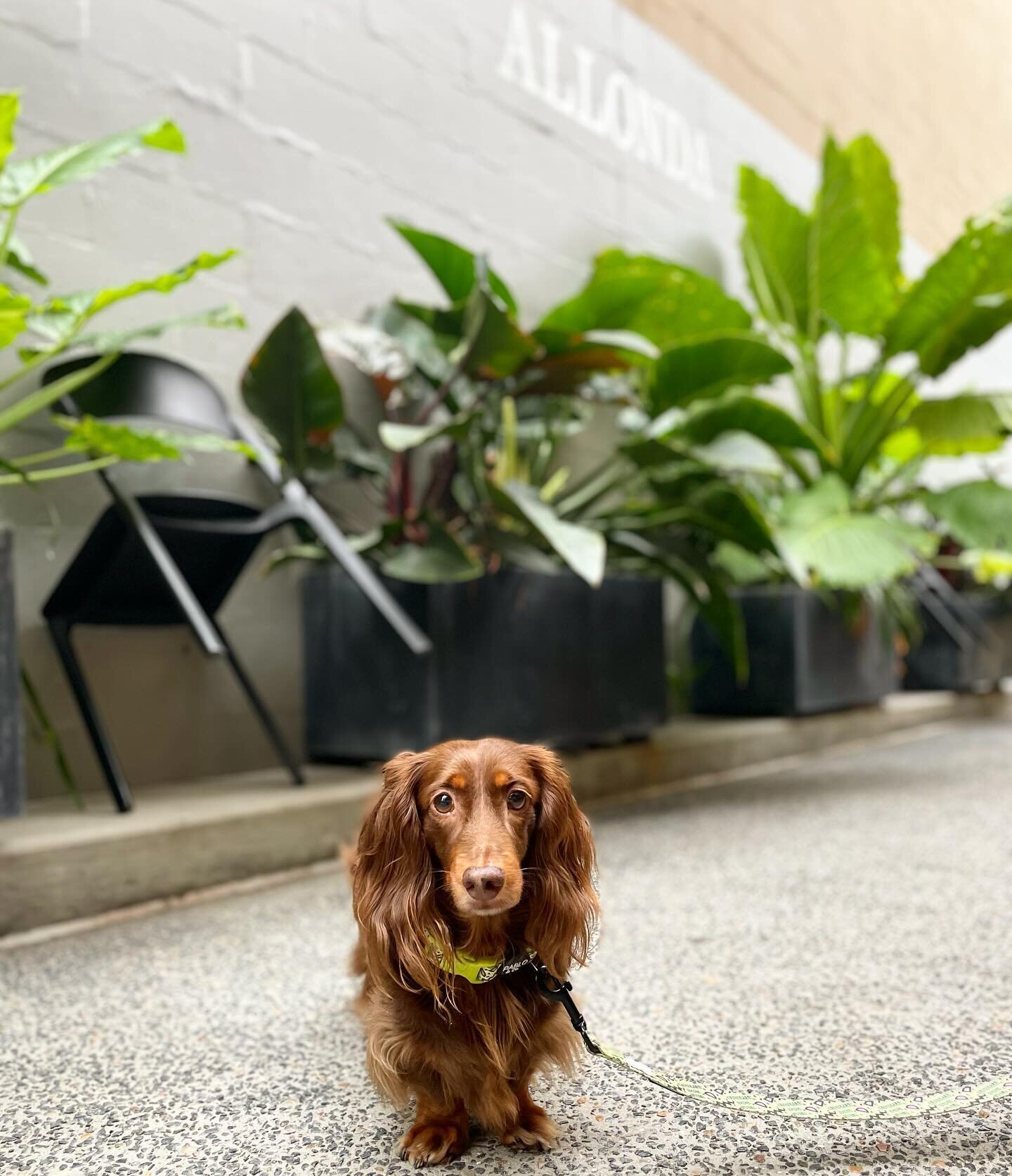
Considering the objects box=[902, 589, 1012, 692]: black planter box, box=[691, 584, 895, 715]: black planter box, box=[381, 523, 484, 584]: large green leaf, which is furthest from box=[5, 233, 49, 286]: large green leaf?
box=[902, 589, 1012, 692]: black planter box

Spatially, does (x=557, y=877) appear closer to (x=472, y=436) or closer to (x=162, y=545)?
(x=162, y=545)

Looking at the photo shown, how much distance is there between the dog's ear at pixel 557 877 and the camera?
2.65 feet

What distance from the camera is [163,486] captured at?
2.18m

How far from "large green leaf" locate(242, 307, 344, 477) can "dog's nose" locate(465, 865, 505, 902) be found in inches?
54.6

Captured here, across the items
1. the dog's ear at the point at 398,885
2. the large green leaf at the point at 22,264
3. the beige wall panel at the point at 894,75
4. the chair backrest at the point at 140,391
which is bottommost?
the dog's ear at the point at 398,885

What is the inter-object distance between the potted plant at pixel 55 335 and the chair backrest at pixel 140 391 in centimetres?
3

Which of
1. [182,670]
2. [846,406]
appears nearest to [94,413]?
[182,670]

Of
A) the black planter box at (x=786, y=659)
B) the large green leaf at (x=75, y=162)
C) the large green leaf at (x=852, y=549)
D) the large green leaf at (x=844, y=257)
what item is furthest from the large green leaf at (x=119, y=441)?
the black planter box at (x=786, y=659)

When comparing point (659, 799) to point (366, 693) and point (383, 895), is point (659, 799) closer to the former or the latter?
point (366, 693)

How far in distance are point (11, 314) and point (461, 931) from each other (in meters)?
1.14

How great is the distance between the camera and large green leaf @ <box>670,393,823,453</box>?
2.44m

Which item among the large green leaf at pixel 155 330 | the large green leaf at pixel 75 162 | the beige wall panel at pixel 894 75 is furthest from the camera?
the beige wall panel at pixel 894 75

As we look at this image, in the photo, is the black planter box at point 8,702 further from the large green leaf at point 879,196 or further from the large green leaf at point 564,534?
the large green leaf at point 879,196

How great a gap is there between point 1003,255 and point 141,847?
240 cm
